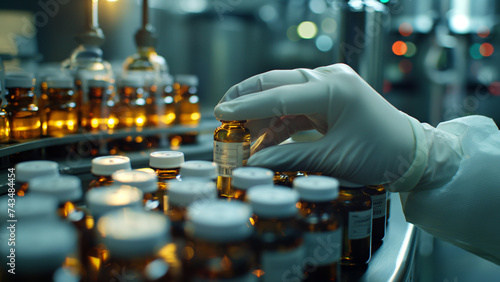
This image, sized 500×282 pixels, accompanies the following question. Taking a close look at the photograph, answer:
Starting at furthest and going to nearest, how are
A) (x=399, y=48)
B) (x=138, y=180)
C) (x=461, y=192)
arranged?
1. (x=399, y=48)
2. (x=461, y=192)
3. (x=138, y=180)

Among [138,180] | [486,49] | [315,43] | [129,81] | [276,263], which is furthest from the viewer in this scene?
[486,49]

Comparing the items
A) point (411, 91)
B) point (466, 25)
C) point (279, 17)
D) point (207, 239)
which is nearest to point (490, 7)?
point (466, 25)

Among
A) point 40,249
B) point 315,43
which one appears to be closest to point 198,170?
point 40,249

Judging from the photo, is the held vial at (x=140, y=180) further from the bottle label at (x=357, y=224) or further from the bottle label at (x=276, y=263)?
the bottle label at (x=357, y=224)

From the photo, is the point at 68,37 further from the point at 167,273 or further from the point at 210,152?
the point at 167,273

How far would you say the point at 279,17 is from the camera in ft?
10.2

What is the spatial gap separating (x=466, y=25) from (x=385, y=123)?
3.54m

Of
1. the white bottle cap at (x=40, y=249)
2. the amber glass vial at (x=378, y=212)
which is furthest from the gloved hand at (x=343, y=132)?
the white bottle cap at (x=40, y=249)

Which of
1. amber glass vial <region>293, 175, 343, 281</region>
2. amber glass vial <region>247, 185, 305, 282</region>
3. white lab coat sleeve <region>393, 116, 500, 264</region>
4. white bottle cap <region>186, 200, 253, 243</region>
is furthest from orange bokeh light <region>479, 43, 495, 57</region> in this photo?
white bottle cap <region>186, 200, 253, 243</region>

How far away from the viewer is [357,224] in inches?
27.6

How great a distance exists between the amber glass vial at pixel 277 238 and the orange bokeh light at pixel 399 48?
3.66 meters

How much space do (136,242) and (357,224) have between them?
441mm

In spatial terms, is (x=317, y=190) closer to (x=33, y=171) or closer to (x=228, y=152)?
(x=228, y=152)

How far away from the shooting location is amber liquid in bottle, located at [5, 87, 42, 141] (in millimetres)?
1012
